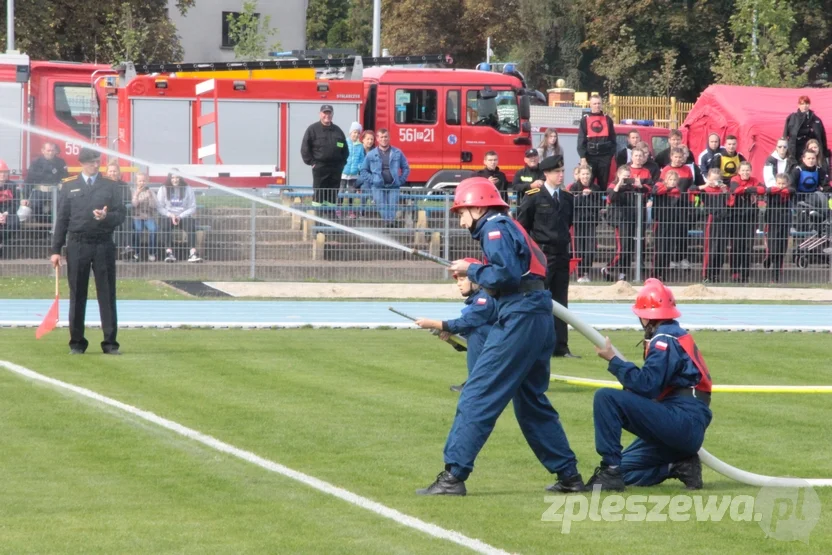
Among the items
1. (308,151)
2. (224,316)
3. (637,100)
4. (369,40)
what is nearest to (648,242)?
(308,151)

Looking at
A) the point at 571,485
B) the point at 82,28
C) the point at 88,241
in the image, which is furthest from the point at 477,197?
the point at 82,28

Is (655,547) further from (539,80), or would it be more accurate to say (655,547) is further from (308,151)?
(539,80)

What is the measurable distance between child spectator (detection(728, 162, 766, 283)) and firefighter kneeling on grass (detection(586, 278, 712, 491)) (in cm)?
1552

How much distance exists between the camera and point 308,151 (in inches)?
982

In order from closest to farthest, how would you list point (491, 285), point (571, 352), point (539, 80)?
1. point (491, 285)
2. point (571, 352)
3. point (539, 80)

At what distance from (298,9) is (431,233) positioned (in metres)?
44.2

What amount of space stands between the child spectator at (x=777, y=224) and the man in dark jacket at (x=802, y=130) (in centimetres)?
182

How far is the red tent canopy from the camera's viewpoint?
2944cm

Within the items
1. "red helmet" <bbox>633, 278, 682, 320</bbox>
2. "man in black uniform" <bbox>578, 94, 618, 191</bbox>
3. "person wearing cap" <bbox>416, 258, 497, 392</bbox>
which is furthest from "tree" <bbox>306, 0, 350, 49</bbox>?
"red helmet" <bbox>633, 278, 682, 320</bbox>

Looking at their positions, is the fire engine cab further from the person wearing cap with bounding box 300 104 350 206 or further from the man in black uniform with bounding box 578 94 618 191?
the man in black uniform with bounding box 578 94 618 191

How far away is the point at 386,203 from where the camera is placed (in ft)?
78.3

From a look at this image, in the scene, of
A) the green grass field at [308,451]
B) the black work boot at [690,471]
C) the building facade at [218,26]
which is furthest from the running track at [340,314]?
the building facade at [218,26]

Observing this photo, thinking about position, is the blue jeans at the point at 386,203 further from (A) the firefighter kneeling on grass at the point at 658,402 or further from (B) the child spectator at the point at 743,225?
(A) the firefighter kneeling on grass at the point at 658,402

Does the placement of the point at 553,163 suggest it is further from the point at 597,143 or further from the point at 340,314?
the point at 597,143
